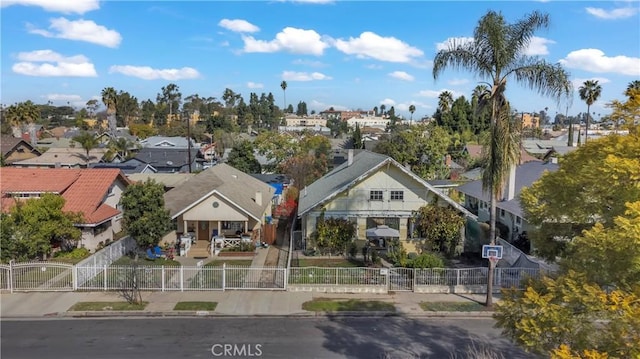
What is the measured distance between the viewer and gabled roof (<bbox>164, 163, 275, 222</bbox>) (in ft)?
98.7

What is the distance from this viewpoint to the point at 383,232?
27.5m

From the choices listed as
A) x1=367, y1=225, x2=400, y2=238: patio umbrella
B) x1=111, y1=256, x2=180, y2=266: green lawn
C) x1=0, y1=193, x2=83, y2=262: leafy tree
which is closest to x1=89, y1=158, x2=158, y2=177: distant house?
x1=0, y1=193, x2=83, y2=262: leafy tree

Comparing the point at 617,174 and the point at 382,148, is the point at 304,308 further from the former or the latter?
the point at 382,148

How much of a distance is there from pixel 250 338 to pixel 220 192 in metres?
14.8

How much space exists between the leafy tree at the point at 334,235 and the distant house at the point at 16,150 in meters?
60.5

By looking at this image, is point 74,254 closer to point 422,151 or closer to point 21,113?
point 422,151

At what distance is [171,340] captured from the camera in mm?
16688

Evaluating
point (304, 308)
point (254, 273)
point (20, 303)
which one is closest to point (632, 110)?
point (304, 308)

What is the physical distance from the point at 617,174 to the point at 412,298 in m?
13.1

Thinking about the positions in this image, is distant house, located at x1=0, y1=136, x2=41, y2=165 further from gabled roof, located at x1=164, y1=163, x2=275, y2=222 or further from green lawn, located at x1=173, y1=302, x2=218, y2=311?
green lawn, located at x1=173, y1=302, x2=218, y2=311

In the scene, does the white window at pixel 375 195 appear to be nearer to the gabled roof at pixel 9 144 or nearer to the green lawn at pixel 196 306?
the green lawn at pixel 196 306

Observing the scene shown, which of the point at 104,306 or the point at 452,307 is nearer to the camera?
the point at 104,306

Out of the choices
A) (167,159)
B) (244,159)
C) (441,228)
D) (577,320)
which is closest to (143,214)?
(441,228)

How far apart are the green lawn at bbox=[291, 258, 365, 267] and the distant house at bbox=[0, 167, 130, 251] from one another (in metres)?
12.4
